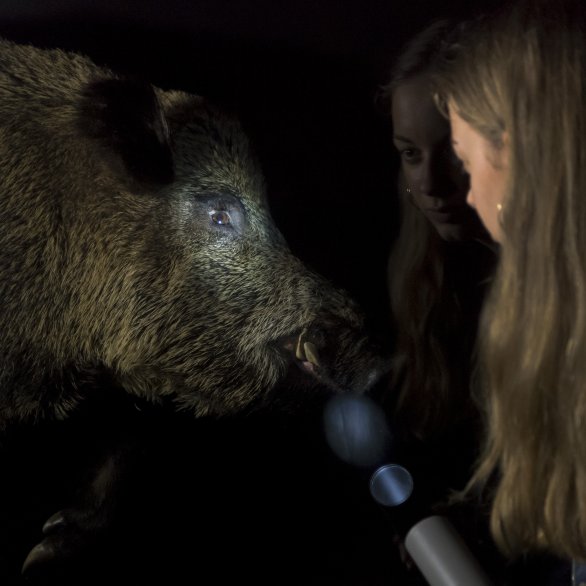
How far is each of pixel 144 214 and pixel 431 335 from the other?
521 mm

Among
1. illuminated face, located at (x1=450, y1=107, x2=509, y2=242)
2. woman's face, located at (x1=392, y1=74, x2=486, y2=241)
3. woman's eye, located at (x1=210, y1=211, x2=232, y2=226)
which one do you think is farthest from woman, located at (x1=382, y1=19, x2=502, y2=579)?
woman's eye, located at (x1=210, y1=211, x2=232, y2=226)

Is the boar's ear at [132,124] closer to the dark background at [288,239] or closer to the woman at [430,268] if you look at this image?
the dark background at [288,239]

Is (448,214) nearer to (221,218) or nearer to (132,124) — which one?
(221,218)

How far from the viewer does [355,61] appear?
1159 millimetres

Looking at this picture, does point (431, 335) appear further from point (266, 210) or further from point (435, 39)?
point (435, 39)

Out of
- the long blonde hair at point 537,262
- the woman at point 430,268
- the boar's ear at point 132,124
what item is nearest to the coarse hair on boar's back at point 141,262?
the boar's ear at point 132,124

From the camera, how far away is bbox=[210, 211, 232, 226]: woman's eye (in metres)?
1.12

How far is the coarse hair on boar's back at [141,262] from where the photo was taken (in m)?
1.05

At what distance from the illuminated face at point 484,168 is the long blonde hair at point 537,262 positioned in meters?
0.02

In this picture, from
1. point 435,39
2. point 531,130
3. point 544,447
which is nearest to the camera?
point 531,130

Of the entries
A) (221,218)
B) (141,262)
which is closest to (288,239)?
(221,218)

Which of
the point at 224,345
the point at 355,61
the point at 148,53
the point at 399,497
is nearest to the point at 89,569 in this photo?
the point at 224,345

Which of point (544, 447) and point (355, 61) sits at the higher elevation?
point (355, 61)

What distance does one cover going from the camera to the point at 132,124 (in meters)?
1.06
